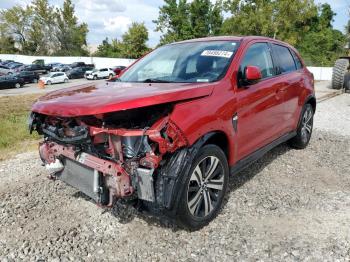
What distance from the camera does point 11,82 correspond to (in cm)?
2969

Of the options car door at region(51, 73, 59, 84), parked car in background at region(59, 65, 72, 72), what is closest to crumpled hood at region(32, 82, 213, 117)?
car door at region(51, 73, 59, 84)

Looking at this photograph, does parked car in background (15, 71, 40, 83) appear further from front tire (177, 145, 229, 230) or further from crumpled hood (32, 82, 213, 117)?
front tire (177, 145, 229, 230)

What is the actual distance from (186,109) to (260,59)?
1.80 m

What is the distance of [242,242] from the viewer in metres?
3.29

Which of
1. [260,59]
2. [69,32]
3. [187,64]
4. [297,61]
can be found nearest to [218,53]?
[187,64]

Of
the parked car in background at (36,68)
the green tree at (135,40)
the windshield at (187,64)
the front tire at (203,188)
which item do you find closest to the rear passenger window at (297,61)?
the windshield at (187,64)

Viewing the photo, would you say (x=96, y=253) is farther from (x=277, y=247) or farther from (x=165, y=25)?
(x=165, y=25)

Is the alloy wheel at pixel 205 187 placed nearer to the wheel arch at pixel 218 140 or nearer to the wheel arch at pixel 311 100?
the wheel arch at pixel 218 140

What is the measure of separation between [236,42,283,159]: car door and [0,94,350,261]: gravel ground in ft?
2.03

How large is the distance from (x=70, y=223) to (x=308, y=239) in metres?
2.33

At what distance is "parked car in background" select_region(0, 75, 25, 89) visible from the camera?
2911 centimetres

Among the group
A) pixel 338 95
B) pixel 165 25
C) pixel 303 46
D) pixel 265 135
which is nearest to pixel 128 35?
pixel 165 25

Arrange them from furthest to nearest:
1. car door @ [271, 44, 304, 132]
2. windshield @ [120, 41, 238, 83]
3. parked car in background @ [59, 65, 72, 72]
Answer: parked car in background @ [59, 65, 72, 72]
car door @ [271, 44, 304, 132]
windshield @ [120, 41, 238, 83]

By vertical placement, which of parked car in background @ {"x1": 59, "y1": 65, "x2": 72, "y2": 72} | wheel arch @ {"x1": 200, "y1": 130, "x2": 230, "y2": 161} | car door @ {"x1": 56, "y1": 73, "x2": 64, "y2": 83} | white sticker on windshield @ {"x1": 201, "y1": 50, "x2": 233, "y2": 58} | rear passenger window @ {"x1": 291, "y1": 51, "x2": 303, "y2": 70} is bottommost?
car door @ {"x1": 56, "y1": 73, "x2": 64, "y2": 83}
